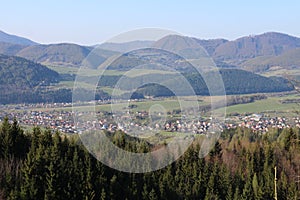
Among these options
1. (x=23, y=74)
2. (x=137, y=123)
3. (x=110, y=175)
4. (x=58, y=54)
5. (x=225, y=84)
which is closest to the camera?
(x=110, y=175)

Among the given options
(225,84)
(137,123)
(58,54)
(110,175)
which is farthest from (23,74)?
(110,175)

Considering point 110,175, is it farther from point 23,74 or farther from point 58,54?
point 58,54

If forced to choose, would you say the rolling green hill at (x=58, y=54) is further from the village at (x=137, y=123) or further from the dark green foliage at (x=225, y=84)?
the village at (x=137, y=123)

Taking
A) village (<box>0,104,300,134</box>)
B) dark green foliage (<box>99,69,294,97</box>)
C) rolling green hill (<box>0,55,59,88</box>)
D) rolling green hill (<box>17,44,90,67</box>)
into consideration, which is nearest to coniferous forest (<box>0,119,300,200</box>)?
village (<box>0,104,300,134</box>)

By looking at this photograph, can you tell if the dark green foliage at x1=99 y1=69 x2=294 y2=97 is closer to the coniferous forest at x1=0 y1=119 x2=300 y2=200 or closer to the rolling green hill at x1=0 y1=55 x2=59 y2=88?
the rolling green hill at x1=0 y1=55 x2=59 y2=88

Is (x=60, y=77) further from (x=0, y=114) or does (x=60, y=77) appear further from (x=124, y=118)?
(x=124, y=118)

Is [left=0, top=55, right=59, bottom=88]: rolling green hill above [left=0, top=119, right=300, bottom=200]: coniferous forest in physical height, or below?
above

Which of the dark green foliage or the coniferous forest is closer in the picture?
the coniferous forest

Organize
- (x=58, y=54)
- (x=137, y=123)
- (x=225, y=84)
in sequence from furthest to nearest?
1. (x=58, y=54)
2. (x=225, y=84)
3. (x=137, y=123)
